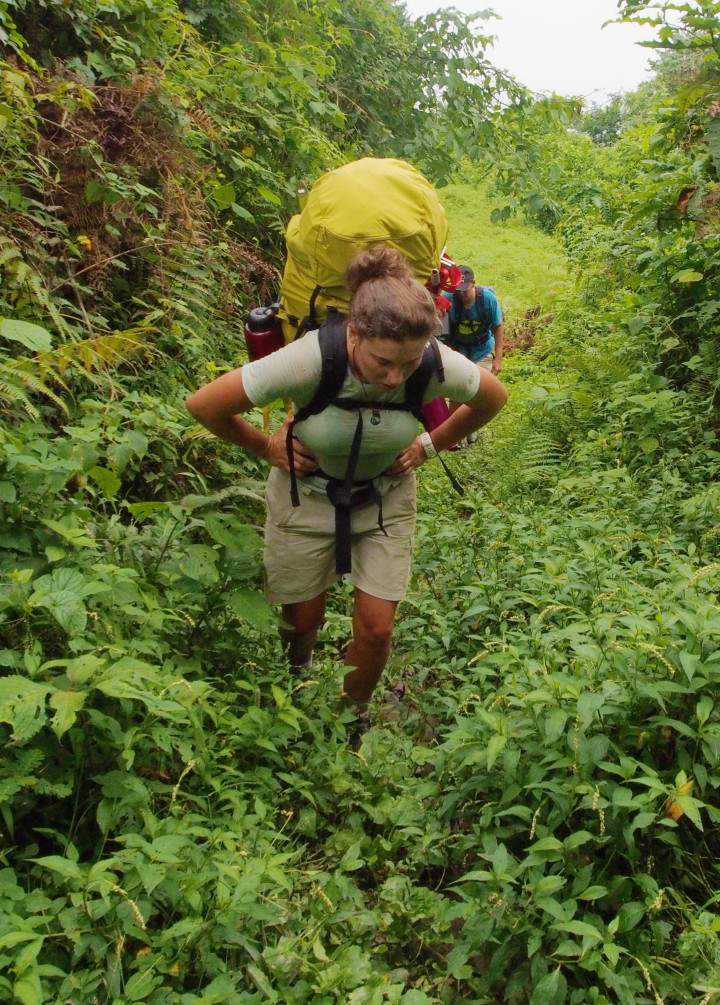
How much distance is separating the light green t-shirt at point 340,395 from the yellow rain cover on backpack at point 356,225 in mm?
275

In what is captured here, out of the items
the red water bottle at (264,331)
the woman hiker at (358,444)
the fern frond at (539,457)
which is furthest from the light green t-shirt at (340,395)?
the fern frond at (539,457)

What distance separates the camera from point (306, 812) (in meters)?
3.09

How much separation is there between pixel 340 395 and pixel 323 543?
80 cm

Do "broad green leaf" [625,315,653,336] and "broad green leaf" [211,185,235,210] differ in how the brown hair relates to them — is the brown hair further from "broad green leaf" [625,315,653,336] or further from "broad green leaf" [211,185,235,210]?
"broad green leaf" [625,315,653,336]

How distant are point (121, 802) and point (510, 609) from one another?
7.97 feet

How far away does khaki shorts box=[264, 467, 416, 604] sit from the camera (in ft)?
11.8

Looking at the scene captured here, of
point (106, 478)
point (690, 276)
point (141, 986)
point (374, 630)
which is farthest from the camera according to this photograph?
point (690, 276)

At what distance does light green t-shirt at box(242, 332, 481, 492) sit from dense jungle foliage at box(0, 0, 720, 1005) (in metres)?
0.60

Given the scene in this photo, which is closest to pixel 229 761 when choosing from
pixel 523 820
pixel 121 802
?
pixel 121 802

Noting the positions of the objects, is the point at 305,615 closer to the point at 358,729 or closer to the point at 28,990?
the point at 358,729

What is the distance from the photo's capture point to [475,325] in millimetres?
7266

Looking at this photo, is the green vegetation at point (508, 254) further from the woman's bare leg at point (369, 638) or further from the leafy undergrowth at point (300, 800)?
the leafy undergrowth at point (300, 800)

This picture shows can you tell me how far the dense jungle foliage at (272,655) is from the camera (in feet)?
7.77

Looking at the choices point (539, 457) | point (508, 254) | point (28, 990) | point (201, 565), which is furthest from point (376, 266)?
point (508, 254)
